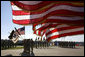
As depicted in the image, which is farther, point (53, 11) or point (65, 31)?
point (65, 31)

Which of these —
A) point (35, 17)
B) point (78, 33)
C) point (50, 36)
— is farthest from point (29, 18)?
point (78, 33)

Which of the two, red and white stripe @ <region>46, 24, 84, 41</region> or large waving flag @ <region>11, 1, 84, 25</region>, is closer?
large waving flag @ <region>11, 1, 84, 25</region>

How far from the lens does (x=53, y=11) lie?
7.09 metres

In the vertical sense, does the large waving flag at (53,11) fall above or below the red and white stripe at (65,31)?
above

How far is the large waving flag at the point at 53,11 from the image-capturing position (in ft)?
22.4

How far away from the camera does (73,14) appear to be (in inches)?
269

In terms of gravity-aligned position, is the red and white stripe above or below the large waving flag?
below

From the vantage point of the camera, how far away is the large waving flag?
22.4ft

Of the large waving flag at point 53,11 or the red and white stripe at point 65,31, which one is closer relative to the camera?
the large waving flag at point 53,11

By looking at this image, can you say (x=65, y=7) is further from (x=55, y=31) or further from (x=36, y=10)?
(x=55, y=31)

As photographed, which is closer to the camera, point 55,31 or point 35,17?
point 35,17

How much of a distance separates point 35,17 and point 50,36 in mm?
1449

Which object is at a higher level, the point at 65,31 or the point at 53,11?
the point at 53,11

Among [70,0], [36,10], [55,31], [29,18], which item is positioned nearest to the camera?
[70,0]
